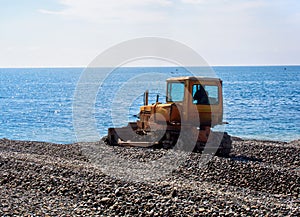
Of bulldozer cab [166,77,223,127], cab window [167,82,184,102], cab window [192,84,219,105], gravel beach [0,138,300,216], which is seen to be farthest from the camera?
cab window [167,82,184,102]

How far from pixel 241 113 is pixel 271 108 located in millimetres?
8380

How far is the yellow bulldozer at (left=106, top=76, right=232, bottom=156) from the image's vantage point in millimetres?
19578

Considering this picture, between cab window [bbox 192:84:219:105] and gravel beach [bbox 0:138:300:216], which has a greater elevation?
cab window [bbox 192:84:219:105]

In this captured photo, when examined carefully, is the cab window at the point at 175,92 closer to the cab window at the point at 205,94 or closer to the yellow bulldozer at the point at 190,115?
the yellow bulldozer at the point at 190,115

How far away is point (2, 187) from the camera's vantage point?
1353cm

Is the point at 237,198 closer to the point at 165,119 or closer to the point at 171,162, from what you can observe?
the point at 171,162

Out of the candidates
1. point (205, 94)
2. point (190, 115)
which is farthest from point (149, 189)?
point (205, 94)

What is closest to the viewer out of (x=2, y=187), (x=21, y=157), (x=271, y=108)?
(x=2, y=187)

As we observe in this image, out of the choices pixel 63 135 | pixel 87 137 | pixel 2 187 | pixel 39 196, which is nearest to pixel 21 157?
pixel 2 187

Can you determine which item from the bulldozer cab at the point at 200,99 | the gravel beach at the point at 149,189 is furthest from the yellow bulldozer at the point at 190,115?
the gravel beach at the point at 149,189

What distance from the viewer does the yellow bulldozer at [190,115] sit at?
19578mm

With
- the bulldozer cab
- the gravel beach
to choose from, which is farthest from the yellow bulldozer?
the gravel beach

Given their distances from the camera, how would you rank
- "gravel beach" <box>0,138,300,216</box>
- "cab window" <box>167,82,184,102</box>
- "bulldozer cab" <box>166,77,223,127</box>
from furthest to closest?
"cab window" <box>167,82,184,102</box>
"bulldozer cab" <box>166,77,223,127</box>
"gravel beach" <box>0,138,300,216</box>

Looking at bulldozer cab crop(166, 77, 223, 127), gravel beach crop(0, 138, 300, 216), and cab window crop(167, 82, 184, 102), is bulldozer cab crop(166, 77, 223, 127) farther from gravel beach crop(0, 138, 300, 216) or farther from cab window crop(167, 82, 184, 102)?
gravel beach crop(0, 138, 300, 216)
